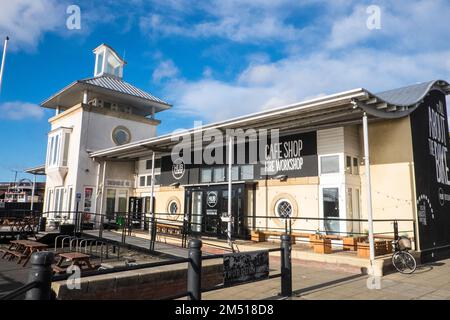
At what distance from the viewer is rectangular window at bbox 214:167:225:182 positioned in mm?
15172

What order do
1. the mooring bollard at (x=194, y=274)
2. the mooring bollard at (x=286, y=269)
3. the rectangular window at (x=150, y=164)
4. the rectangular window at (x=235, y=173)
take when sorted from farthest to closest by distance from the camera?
the rectangular window at (x=150, y=164) < the rectangular window at (x=235, y=173) < the mooring bollard at (x=286, y=269) < the mooring bollard at (x=194, y=274)

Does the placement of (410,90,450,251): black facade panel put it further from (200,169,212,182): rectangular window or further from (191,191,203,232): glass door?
(191,191,203,232): glass door

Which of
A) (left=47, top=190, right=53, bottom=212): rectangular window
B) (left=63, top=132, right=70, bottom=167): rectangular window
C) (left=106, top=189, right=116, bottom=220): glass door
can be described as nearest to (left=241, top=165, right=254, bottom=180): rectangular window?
(left=106, top=189, right=116, bottom=220): glass door

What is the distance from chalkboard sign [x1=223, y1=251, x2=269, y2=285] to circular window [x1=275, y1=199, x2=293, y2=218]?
706 cm

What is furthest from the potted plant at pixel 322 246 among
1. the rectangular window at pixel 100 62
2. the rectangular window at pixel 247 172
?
the rectangular window at pixel 100 62

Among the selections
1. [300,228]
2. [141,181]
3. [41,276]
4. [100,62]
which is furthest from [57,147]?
[41,276]

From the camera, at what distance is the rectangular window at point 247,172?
1425cm

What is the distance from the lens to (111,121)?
20875 millimetres

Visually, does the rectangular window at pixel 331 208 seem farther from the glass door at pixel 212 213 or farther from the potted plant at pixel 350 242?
the glass door at pixel 212 213

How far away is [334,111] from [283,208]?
14.0ft

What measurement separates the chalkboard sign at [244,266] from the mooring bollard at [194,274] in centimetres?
76

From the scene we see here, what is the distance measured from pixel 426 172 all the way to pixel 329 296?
24.3 feet
